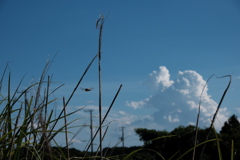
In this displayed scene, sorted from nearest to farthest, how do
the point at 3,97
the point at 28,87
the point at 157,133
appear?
the point at 28,87, the point at 3,97, the point at 157,133

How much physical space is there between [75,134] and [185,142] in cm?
2200

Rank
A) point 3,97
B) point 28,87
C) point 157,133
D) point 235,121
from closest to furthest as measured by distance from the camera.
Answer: point 28,87 < point 3,97 < point 235,121 < point 157,133

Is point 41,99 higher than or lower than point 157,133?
lower

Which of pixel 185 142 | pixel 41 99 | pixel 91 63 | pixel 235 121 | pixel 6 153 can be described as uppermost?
Answer: pixel 235 121

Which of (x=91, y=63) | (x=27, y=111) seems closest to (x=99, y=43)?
(x=91, y=63)

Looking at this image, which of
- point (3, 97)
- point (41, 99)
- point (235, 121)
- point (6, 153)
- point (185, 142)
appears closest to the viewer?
point (6, 153)

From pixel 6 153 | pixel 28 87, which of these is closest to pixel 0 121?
pixel 28 87

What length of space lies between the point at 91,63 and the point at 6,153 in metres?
0.52

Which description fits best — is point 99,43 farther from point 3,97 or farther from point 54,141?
point 3,97

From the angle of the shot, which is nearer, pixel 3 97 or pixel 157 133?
pixel 3 97

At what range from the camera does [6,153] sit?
4.62 ft

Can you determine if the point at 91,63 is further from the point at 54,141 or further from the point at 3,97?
the point at 3,97

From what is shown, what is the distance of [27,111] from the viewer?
1583 mm

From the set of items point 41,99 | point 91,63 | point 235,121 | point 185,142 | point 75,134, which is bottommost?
point 75,134
